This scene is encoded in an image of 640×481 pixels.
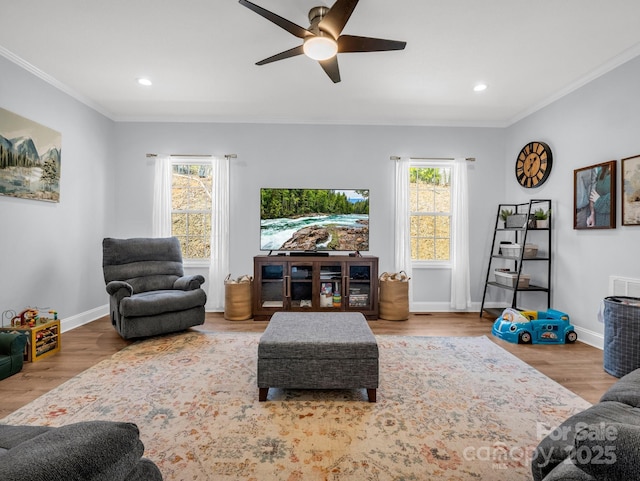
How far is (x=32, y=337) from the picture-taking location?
103 inches

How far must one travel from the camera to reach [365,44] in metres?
2.16

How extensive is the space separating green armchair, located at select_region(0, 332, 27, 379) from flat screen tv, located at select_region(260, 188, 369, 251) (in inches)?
98.2

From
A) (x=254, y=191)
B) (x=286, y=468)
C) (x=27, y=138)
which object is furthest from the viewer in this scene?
(x=254, y=191)

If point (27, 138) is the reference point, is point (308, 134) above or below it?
above

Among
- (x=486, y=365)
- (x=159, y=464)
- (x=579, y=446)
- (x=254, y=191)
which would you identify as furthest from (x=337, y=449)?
(x=254, y=191)

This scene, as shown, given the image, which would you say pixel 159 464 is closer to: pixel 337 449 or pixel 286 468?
pixel 286 468

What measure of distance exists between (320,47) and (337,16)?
269 millimetres

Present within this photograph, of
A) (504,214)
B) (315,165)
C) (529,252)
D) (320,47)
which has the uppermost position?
(320,47)

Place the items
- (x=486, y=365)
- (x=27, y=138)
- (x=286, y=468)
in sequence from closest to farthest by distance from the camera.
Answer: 1. (x=286, y=468)
2. (x=486, y=365)
3. (x=27, y=138)

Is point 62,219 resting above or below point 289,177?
below

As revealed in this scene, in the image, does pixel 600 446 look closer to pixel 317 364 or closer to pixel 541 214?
pixel 317 364

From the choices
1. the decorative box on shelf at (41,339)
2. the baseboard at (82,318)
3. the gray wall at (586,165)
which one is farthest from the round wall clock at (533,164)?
the baseboard at (82,318)

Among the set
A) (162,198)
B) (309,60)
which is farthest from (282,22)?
(162,198)

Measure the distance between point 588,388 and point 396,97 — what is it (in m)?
3.24
